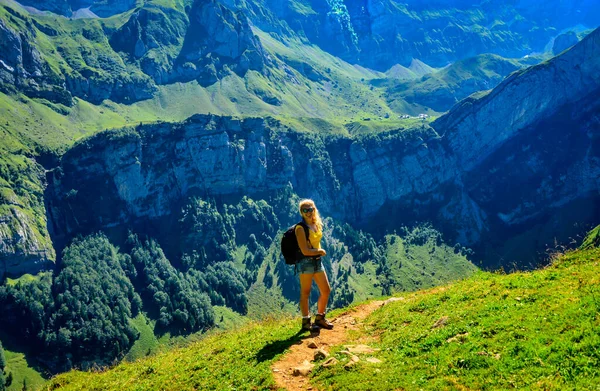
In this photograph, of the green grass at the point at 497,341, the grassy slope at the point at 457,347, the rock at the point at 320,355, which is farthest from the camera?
the rock at the point at 320,355

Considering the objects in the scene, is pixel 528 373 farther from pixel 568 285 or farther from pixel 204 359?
pixel 204 359

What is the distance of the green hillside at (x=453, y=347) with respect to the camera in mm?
16203

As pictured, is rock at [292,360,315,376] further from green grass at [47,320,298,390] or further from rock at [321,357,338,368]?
green grass at [47,320,298,390]

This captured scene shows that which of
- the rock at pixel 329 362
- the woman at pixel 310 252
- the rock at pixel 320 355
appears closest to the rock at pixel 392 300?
the woman at pixel 310 252

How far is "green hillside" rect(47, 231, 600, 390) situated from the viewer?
16.2 metres

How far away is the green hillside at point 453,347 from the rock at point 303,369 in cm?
38

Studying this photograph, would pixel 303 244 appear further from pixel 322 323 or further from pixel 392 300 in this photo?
pixel 392 300

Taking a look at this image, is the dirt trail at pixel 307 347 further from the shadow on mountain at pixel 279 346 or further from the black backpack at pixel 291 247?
the black backpack at pixel 291 247

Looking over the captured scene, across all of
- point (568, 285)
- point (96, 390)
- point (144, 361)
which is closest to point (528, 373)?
point (568, 285)

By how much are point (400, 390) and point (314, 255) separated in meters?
8.45

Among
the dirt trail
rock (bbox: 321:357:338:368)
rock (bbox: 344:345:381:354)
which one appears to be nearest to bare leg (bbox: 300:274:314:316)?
the dirt trail

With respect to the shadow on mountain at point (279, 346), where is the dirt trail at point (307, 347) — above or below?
below

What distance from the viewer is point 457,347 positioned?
760 inches

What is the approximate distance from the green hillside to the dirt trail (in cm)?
51
